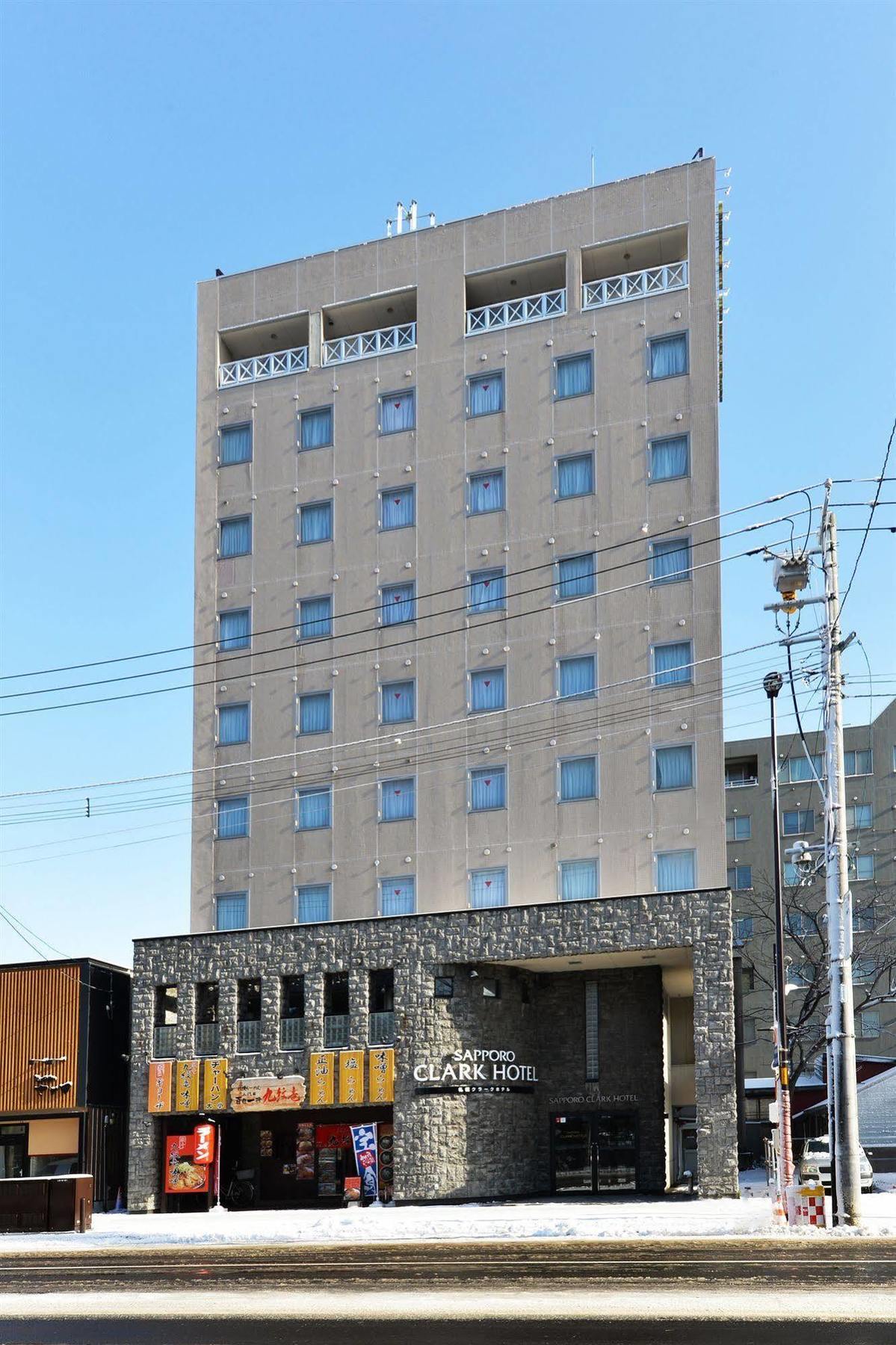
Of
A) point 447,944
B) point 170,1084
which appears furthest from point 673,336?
point 170,1084

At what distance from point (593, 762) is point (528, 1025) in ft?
26.6

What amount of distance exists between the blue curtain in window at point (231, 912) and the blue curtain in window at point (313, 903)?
6.48 feet

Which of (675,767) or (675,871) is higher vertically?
(675,767)

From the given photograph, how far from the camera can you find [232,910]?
1957 inches

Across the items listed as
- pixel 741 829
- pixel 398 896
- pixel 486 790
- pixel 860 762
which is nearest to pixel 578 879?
pixel 486 790

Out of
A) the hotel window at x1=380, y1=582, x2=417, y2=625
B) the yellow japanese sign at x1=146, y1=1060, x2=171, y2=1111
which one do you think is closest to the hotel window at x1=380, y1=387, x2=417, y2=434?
the hotel window at x1=380, y1=582, x2=417, y2=625

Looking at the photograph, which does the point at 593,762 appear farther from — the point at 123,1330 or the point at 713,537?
the point at 123,1330

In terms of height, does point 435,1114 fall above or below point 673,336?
below

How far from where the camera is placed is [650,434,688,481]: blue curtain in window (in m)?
46.1

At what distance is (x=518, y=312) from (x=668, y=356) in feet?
18.4

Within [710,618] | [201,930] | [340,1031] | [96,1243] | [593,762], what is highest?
[710,618]

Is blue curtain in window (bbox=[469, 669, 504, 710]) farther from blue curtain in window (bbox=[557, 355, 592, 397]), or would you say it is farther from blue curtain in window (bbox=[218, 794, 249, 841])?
blue curtain in window (bbox=[557, 355, 592, 397])

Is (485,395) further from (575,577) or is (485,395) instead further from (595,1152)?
(595,1152)

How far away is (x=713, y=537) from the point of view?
1773 inches
